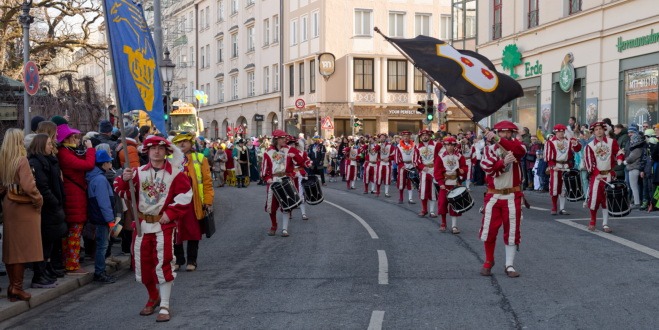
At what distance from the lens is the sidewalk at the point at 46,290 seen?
7.89 meters

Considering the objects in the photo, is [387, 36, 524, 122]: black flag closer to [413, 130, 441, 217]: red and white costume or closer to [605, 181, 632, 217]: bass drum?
[605, 181, 632, 217]: bass drum

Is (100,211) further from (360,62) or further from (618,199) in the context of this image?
(360,62)

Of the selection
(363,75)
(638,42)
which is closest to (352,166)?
(638,42)

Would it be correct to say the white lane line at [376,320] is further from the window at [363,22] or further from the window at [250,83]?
the window at [250,83]

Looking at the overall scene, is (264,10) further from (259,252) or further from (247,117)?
(259,252)

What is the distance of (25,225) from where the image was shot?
813 cm

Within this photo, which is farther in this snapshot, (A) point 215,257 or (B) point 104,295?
(A) point 215,257

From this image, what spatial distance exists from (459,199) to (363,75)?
3710 centimetres

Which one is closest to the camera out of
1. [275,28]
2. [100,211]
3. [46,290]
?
[46,290]

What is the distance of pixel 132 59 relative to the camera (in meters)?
8.09

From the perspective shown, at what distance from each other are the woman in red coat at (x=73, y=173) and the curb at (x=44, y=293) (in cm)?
57

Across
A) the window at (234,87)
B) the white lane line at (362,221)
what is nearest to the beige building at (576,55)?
the white lane line at (362,221)

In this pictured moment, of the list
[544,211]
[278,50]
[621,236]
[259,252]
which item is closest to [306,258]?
[259,252]

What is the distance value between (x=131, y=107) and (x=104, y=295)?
2406 millimetres
